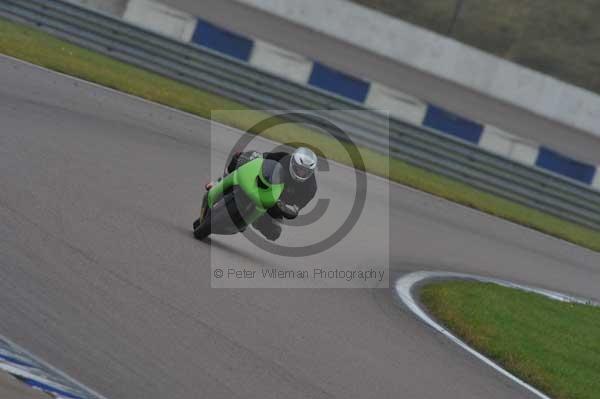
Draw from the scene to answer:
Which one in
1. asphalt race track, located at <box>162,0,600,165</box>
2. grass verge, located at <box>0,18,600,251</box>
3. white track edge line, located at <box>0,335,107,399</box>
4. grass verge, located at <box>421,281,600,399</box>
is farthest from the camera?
asphalt race track, located at <box>162,0,600,165</box>

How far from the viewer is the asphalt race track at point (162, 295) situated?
549 centimetres

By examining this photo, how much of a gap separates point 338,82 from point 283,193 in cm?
1562

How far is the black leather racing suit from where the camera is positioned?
8.27 metres

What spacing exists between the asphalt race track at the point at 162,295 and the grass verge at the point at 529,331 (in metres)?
0.44

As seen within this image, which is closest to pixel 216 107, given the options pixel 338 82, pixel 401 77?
pixel 338 82

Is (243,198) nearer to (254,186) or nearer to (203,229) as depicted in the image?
(254,186)

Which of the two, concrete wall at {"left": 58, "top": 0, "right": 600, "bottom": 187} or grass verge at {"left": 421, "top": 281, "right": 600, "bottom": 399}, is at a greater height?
concrete wall at {"left": 58, "top": 0, "right": 600, "bottom": 187}

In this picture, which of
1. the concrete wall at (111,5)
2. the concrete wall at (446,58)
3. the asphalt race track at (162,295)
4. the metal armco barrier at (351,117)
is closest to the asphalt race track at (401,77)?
the concrete wall at (446,58)

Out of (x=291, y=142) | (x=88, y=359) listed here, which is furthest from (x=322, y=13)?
(x=88, y=359)

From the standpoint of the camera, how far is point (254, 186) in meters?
8.27

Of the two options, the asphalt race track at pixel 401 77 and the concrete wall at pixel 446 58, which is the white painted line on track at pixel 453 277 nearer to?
the asphalt race track at pixel 401 77

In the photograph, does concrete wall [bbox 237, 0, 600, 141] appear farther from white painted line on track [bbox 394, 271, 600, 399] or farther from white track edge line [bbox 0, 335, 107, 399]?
white track edge line [bbox 0, 335, 107, 399]

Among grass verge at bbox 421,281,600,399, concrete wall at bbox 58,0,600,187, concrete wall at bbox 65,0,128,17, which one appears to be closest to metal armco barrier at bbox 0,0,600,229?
concrete wall at bbox 58,0,600,187

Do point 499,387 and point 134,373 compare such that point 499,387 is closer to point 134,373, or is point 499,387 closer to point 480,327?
point 480,327
